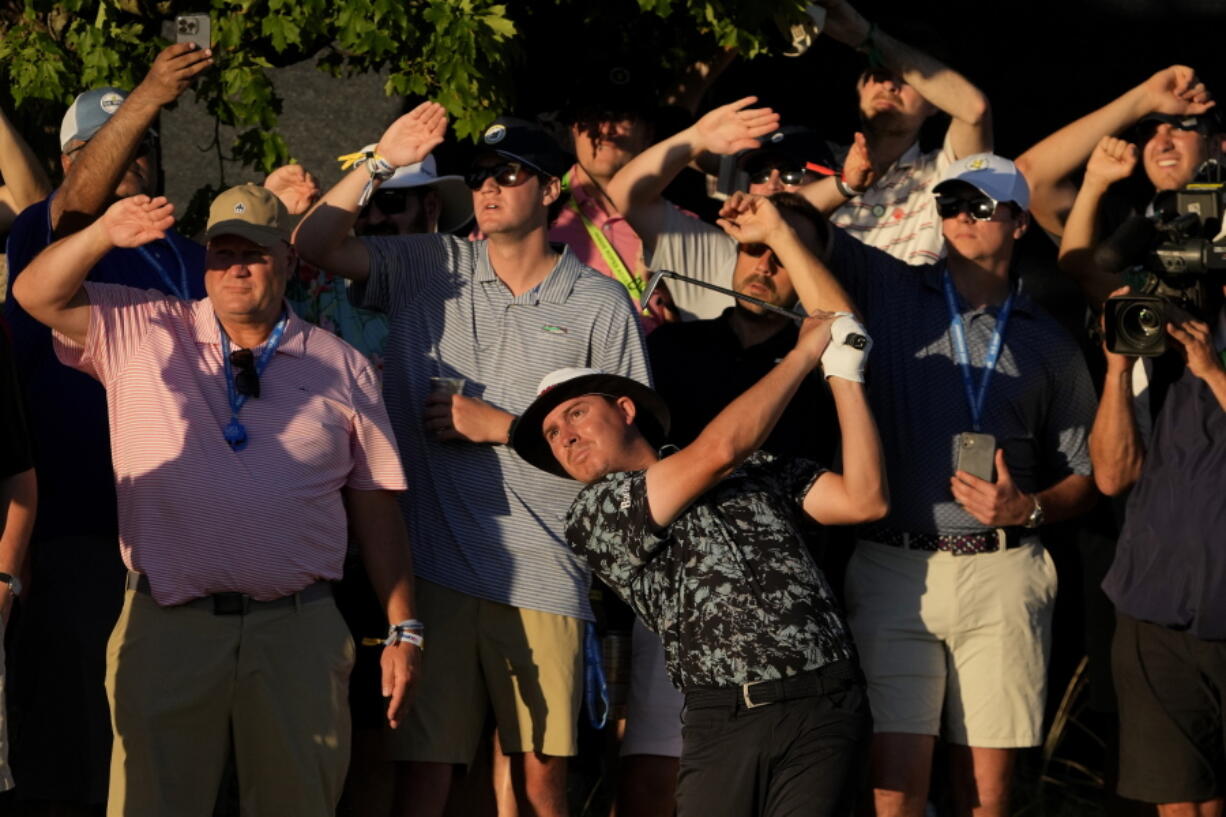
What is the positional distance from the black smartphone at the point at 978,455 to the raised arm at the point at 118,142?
98.1 inches

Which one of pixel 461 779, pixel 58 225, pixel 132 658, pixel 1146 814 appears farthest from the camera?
pixel 1146 814

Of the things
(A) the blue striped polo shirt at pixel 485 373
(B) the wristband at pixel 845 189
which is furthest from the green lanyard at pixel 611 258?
(B) the wristband at pixel 845 189

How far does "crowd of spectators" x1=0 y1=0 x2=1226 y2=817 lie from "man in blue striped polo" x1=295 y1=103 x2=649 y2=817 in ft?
0.04

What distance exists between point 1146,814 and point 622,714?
1938mm

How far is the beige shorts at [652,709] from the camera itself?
6176mm

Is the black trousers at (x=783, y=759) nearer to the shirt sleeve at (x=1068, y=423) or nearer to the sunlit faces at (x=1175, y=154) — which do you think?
the shirt sleeve at (x=1068, y=423)

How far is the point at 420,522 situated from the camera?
6047 mm

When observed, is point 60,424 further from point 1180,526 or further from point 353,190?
point 1180,526

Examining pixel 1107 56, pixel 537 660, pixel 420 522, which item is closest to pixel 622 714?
pixel 537 660

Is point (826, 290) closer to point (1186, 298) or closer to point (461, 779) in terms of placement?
point (1186, 298)

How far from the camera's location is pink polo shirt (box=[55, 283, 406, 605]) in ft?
17.7

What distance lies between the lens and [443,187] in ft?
22.8

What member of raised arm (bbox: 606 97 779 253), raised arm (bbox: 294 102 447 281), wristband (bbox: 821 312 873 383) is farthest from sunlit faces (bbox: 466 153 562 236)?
wristband (bbox: 821 312 873 383)

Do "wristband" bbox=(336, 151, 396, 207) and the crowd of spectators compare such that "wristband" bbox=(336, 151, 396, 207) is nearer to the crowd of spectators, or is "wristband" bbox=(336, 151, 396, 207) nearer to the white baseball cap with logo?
the crowd of spectators
